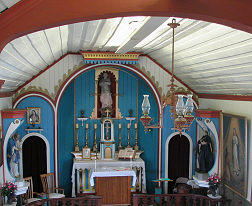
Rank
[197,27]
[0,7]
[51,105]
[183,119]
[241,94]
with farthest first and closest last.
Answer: [51,105]
[241,94]
[197,27]
[183,119]
[0,7]

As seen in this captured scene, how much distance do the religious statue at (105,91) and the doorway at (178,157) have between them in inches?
80.9

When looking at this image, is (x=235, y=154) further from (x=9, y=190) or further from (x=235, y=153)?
(x=9, y=190)

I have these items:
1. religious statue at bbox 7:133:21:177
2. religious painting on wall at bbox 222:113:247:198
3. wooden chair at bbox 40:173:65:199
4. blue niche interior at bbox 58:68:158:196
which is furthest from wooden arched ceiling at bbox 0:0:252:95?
wooden chair at bbox 40:173:65:199

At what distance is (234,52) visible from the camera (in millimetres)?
4383

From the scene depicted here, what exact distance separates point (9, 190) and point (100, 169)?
7.89 feet

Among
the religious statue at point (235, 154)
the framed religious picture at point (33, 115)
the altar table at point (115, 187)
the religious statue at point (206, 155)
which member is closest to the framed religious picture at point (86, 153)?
the altar table at point (115, 187)

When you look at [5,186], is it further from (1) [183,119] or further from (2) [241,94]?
(2) [241,94]

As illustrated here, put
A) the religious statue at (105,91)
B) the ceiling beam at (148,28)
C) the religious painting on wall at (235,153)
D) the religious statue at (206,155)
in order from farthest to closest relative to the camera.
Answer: the religious statue at (105,91)
the religious statue at (206,155)
the religious painting on wall at (235,153)
the ceiling beam at (148,28)

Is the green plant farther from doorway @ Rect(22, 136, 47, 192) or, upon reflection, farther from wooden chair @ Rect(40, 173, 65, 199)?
doorway @ Rect(22, 136, 47, 192)

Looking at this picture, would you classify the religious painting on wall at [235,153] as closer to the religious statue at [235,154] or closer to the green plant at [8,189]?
the religious statue at [235,154]

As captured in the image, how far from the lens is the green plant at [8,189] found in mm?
5771

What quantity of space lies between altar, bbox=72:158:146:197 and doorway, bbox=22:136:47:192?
0.84 metres

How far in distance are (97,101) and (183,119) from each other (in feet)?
15.9

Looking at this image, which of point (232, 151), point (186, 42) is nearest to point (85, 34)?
Result: point (186, 42)
